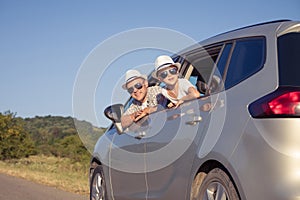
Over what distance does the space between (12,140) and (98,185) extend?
53.0m

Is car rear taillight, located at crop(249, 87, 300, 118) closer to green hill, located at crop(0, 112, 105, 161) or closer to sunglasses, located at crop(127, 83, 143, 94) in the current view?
sunglasses, located at crop(127, 83, 143, 94)

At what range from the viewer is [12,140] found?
193 feet

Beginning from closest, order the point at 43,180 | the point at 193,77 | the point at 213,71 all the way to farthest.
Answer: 1. the point at 213,71
2. the point at 193,77
3. the point at 43,180

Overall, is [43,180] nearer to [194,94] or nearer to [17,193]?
[17,193]

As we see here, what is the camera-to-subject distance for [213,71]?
5012 mm

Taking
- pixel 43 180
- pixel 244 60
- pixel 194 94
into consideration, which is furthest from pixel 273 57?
pixel 43 180

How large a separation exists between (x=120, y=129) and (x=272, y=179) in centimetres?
306

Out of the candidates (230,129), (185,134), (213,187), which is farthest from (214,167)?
(185,134)

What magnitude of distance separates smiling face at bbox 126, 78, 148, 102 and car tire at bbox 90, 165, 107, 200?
1.68 m

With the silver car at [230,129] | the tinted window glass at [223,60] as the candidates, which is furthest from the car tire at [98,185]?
the tinted window glass at [223,60]

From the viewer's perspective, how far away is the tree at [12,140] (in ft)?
189

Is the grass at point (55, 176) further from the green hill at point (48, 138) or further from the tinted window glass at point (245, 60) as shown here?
the tinted window glass at point (245, 60)

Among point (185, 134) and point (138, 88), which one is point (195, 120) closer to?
point (185, 134)

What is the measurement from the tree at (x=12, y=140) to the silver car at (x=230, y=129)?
175ft
